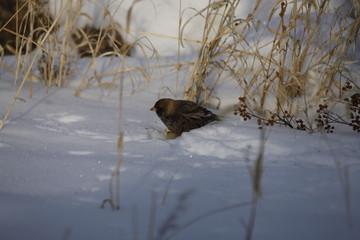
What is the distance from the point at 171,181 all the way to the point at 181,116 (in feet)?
2.70

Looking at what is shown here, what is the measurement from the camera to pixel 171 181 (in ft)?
3.97

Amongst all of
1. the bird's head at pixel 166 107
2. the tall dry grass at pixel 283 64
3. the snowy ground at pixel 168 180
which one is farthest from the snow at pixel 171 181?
the tall dry grass at pixel 283 64

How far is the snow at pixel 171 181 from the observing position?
36.0 inches

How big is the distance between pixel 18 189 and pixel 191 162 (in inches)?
25.8

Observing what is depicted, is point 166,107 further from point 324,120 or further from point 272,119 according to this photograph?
point 324,120

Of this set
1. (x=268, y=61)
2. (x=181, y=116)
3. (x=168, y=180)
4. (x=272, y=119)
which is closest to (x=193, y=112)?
(x=181, y=116)

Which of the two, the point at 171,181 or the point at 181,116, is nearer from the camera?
the point at 171,181

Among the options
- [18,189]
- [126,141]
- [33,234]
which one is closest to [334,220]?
[33,234]

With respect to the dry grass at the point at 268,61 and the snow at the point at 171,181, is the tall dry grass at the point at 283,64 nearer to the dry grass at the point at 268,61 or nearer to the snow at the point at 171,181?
the dry grass at the point at 268,61

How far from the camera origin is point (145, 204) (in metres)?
1.04

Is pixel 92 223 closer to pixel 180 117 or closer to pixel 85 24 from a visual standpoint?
pixel 180 117

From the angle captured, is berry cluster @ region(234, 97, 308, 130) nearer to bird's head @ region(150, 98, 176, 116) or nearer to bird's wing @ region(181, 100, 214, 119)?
bird's wing @ region(181, 100, 214, 119)

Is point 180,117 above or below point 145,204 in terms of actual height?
above

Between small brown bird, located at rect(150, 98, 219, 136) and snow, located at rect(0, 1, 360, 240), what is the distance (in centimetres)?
6
